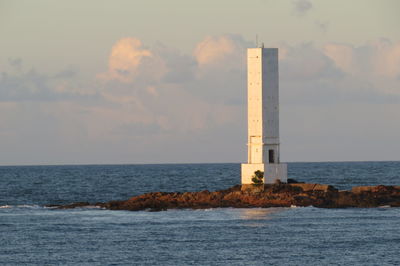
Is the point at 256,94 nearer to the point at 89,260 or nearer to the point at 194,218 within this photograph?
the point at 194,218

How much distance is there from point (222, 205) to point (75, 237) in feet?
72.6

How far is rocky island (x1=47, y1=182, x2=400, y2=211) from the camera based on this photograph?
81875 millimetres

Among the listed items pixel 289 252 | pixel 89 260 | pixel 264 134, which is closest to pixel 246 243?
pixel 289 252

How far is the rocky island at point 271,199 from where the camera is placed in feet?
269

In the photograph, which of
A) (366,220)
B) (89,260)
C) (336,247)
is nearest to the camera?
(89,260)

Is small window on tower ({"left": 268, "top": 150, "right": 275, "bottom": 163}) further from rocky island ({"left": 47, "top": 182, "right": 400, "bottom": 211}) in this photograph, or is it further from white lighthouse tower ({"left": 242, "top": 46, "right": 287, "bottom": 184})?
rocky island ({"left": 47, "top": 182, "right": 400, "bottom": 211})

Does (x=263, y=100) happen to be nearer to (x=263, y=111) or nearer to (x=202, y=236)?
(x=263, y=111)

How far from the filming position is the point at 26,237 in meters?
62.8

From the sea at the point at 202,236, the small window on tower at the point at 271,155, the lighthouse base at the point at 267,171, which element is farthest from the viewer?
the small window on tower at the point at 271,155

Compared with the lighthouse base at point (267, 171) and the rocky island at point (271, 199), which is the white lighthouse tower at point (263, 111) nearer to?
the lighthouse base at point (267, 171)

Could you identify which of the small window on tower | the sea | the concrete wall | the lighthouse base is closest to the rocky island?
the lighthouse base

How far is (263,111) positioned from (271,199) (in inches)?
341

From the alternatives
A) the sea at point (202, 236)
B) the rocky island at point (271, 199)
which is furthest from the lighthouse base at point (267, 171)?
the sea at point (202, 236)

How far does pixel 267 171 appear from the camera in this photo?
8638 cm
